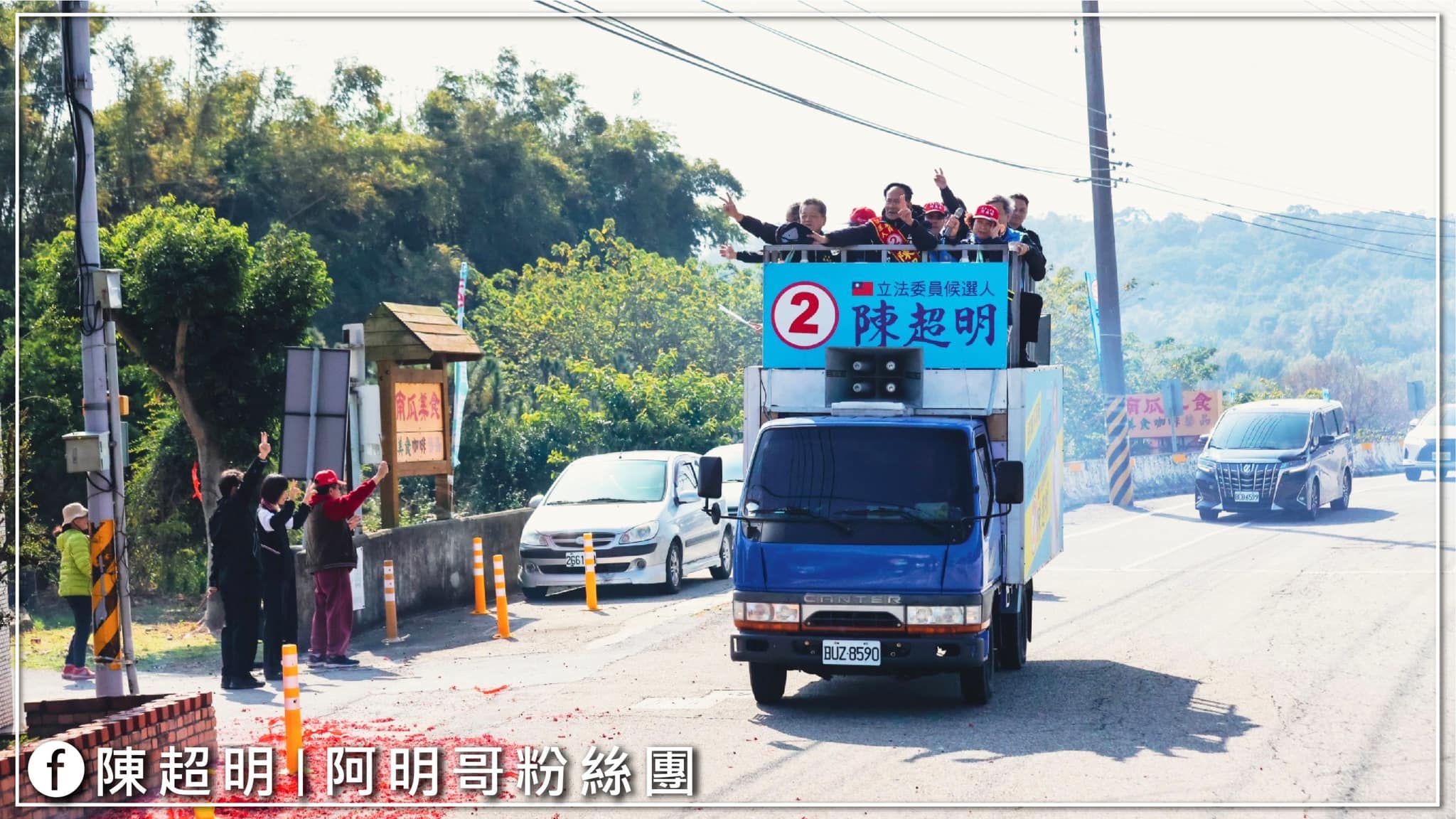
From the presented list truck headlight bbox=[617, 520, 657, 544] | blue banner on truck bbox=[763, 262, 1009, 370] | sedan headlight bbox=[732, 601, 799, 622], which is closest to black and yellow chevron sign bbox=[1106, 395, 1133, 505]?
truck headlight bbox=[617, 520, 657, 544]

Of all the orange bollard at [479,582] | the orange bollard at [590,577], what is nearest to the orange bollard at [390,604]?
the orange bollard at [479,582]

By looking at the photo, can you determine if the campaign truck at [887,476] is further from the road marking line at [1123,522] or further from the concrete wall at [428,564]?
the road marking line at [1123,522]

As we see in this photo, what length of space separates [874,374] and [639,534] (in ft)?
26.8

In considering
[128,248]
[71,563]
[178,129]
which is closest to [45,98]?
[178,129]

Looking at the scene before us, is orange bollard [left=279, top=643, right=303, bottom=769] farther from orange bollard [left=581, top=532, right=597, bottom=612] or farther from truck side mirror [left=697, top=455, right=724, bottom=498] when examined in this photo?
orange bollard [left=581, top=532, right=597, bottom=612]

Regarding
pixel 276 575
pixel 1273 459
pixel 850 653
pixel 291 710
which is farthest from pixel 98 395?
pixel 1273 459

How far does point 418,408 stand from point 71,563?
18.6ft

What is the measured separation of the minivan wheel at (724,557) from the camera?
21.8 metres

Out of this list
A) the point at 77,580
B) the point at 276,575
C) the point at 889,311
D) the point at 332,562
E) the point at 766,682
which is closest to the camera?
the point at 766,682

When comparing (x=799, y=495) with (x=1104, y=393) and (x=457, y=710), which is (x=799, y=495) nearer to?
(x=457, y=710)

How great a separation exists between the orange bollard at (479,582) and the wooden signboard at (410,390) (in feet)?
4.43

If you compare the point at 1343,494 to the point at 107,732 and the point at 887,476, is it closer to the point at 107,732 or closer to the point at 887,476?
the point at 887,476

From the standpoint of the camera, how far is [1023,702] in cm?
1150

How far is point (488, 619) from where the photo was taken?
18.0m
